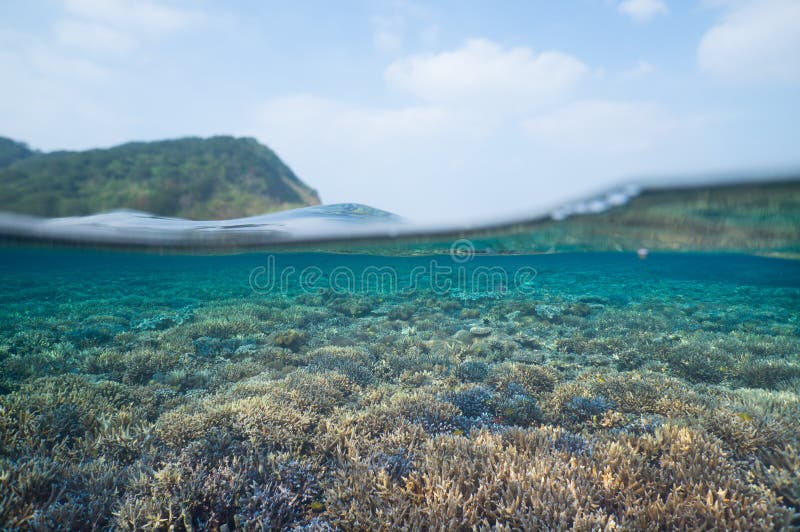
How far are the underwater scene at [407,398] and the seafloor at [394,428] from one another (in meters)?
0.04

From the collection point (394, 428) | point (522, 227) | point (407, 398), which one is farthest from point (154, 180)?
point (522, 227)

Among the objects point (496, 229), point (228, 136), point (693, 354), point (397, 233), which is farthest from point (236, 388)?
point (693, 354)

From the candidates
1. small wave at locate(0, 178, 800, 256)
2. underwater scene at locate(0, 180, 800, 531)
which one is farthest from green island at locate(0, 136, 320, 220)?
underwater scene at locate(0, 180, 800, 531)

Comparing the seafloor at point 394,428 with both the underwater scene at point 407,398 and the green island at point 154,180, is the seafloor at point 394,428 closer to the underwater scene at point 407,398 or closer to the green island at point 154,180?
the underwater scene at point 407,398

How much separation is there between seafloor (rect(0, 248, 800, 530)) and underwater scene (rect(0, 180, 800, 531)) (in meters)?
0.04

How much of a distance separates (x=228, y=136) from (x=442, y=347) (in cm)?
1020

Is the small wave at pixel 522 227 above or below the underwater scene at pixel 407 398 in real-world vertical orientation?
above

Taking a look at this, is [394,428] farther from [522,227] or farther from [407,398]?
[522,227]

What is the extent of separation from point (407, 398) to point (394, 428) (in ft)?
2.99

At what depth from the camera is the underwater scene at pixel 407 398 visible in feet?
12.6

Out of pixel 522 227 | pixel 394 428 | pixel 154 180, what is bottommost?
pixel 394 428

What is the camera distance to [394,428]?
549 cm

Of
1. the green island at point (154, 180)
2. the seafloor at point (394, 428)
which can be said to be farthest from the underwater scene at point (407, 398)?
the green island at point (154, 180)

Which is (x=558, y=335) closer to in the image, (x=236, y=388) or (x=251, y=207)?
(x=236, y=388)
